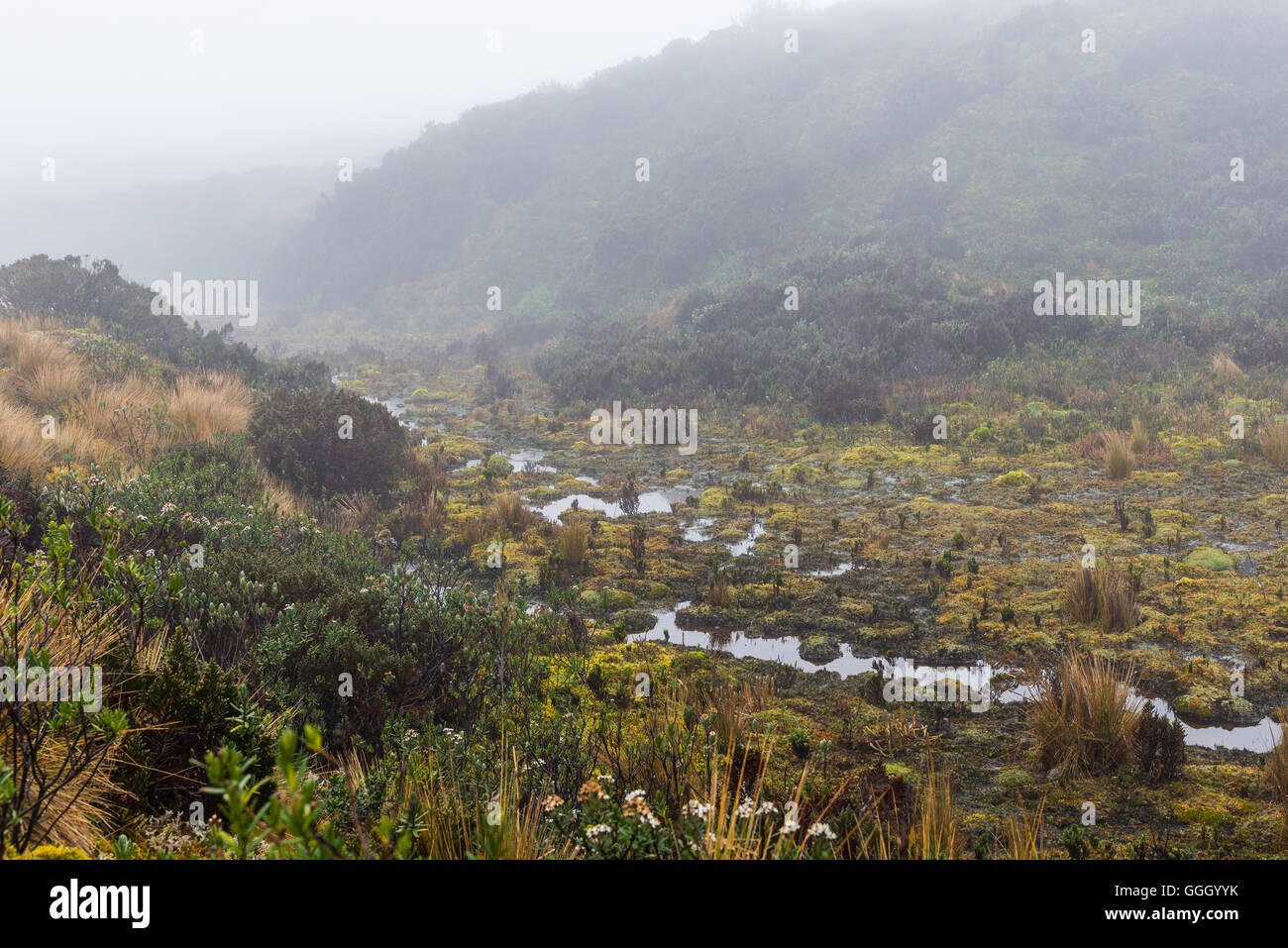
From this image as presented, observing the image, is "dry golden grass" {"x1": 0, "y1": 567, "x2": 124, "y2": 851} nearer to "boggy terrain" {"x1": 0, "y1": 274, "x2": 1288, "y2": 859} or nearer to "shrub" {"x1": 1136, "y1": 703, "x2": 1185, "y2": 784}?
"boggy terrain" {"x1": 0, "y1": 274, "x2": 1288, "y2": 859}

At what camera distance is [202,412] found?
10227 millimetres

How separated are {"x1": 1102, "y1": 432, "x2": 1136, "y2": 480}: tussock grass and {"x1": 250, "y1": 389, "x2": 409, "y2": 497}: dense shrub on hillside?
33.6ft

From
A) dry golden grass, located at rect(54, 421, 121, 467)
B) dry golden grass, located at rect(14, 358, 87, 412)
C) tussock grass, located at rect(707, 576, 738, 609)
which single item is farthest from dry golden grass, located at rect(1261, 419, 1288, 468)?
dry golden grass, located at rect(14, 358, 87, 412)

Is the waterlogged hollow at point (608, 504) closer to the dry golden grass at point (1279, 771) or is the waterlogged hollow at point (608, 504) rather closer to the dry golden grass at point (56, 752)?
the dry golden grass at point (56, 752)

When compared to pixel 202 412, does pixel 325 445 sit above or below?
below

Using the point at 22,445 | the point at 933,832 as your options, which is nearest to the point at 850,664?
the point at 933,832

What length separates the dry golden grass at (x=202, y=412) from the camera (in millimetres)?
9828

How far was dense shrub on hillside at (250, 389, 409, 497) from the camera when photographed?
9.78 meters

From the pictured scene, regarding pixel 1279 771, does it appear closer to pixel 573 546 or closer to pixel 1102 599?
pixel 1102 599

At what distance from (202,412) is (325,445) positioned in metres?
1.82

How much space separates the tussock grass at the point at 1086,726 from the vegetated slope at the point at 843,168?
1881 cm

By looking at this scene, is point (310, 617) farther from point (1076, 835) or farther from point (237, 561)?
point (1076, 835)

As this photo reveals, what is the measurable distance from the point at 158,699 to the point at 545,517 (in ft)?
23.6
